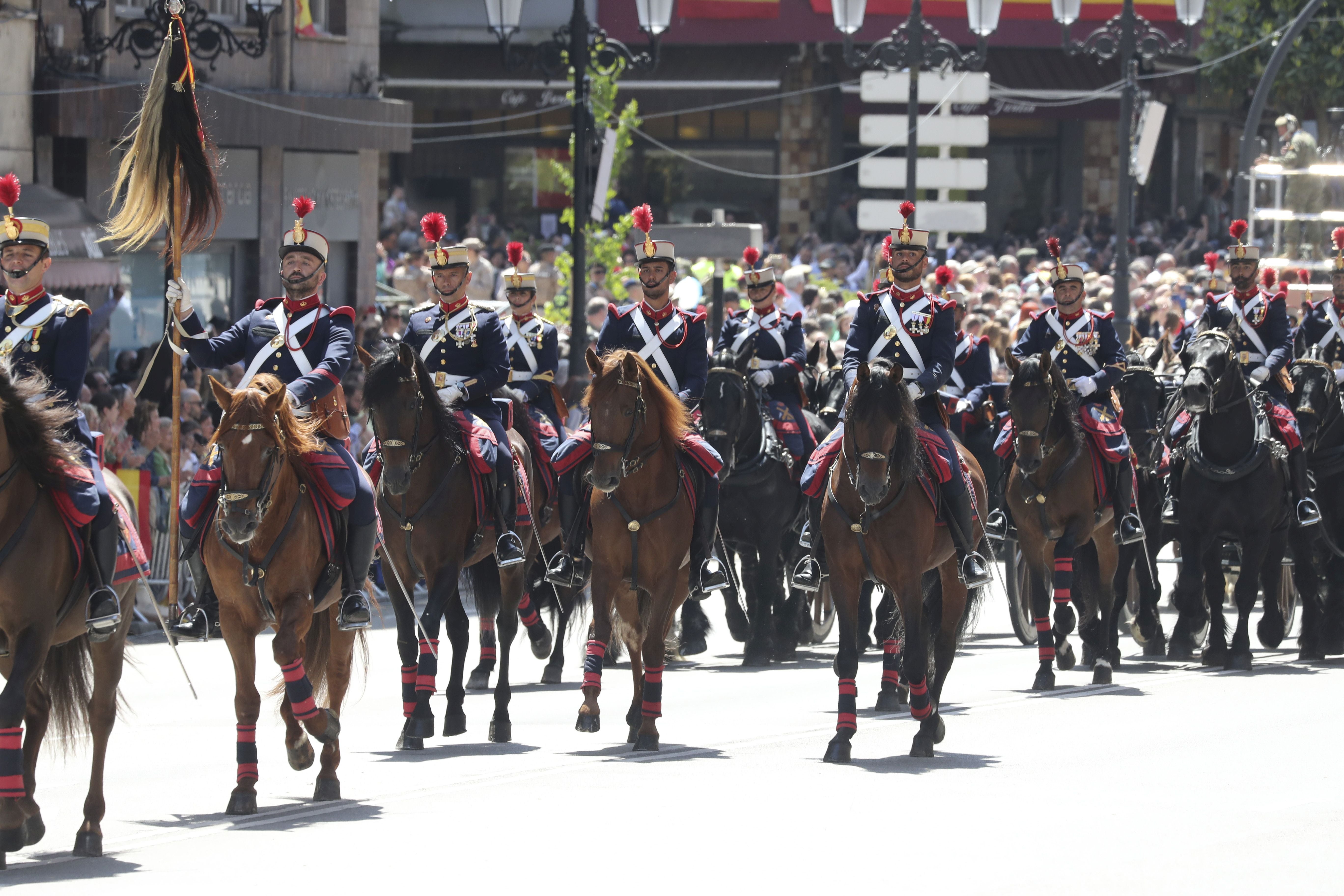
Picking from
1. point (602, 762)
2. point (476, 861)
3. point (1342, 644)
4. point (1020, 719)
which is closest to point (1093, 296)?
point (1342, 644)

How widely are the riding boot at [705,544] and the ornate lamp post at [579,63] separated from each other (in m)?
7.87

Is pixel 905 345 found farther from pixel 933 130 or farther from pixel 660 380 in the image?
pixel 933 130

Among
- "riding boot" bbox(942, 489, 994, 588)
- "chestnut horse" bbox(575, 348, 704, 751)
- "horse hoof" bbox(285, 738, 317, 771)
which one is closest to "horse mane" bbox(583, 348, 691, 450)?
"chestnut horse" bbox(575, 348, 704, 751)

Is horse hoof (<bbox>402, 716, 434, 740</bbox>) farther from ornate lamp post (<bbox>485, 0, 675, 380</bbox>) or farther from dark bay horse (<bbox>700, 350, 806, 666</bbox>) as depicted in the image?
ornate lamp post (<bbox>485, 0, 675, 380</bbox>)

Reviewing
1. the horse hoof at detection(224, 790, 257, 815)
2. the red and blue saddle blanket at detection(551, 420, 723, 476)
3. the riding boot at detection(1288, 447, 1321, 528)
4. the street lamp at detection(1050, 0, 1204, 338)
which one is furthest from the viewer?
the street lamp at detection(1050, 0, 1204, 338)

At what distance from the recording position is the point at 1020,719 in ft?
41.7

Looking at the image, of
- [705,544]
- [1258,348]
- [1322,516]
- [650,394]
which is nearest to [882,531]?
[705,544]

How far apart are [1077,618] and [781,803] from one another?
9.09 meters

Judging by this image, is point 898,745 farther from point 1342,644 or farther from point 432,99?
point 432,99

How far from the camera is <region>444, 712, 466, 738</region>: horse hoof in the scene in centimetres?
1223

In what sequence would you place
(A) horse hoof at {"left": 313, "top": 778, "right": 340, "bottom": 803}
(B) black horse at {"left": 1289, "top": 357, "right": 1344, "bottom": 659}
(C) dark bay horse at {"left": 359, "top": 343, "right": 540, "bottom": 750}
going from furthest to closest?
(B) black horse at {"left": 1289, "top": 357, "right": 1344, "bottom": 659} → (C) dark bay horse at {"left": 359, "top": 343, "right": 540, "bottom": 750} → (A) horse hoof at {"left": 313, "top": 778, "right": 340, "bottom": 803}

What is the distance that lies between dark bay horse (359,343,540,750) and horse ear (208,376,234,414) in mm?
1841

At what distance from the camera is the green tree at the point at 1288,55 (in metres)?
39.9

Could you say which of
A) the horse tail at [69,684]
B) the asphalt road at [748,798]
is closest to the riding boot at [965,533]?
the asphalt road at [748,798]
